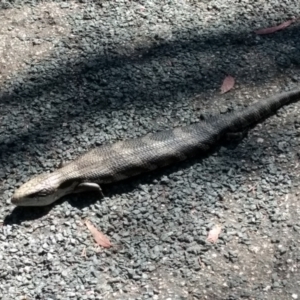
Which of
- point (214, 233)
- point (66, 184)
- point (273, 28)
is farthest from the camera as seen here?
point (273, 28)

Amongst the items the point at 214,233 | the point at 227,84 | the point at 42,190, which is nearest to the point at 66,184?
the point at 42,190

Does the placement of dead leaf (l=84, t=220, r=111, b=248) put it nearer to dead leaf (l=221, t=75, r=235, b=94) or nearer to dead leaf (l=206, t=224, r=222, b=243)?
dead leaf (l=206, t=224, r=222, b=243)

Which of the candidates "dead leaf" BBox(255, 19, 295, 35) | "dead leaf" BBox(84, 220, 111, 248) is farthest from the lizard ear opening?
"dead leaf" BBox(255, 19, 295, 35)

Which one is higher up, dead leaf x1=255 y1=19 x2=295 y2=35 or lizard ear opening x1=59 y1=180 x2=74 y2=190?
dead leaf x1=255 y1=19 x2=295 y2=35

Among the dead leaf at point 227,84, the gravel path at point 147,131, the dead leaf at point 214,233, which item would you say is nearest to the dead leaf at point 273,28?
the gravel path at point 147,131

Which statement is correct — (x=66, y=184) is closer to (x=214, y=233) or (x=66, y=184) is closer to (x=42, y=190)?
(x=42, y=190)

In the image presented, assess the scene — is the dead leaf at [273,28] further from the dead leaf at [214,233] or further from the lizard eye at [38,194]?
the lizard eye at [38,194]
